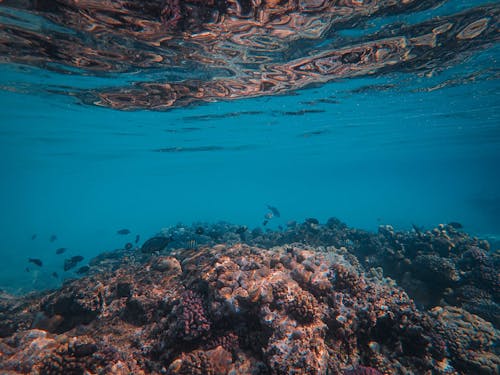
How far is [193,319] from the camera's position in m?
4.86

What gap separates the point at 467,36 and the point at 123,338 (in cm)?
1473

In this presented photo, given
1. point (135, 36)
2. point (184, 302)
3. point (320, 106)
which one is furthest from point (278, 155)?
point (184, 302)

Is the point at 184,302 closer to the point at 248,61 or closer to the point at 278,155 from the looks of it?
the point at 248,61

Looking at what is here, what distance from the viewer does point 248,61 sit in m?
12.1

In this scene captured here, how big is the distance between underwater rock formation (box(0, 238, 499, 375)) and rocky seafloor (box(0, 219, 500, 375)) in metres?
0.02

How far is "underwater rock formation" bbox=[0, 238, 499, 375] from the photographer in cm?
444

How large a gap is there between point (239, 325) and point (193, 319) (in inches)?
31.9

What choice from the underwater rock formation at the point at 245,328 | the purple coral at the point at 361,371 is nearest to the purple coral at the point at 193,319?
the underwater rock formation at the point at 245,328

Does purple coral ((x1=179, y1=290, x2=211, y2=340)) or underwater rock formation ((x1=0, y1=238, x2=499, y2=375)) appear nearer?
underwater rock formation ((x1=0, y1=238, x2=499, y2=375))

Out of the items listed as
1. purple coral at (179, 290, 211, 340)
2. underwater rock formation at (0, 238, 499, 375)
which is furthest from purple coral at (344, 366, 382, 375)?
purple coral at (179, 290, 211, 340)

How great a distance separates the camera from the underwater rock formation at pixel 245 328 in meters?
4.44

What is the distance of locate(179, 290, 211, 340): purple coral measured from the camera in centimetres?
474

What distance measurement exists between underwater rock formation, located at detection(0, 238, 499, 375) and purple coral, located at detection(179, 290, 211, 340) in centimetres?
2

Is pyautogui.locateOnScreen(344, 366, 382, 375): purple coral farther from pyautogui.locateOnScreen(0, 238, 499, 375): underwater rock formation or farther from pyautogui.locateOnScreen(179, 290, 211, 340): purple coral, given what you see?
pyautogui.locateOnScreen(179, 290, 211, 340): purple coral
